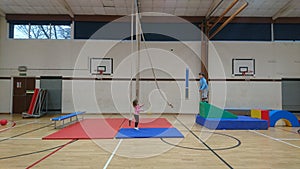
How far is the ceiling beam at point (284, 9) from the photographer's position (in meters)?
9.46

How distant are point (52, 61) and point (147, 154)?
8.98 meters

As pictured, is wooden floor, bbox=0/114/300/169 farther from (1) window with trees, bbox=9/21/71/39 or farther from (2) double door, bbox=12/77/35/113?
(1) window with trees, bbox=9/21/71/39

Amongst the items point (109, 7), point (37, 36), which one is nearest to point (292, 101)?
point (109, 7)

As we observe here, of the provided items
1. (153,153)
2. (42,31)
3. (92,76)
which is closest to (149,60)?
(92,76)

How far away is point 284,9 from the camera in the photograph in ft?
32.8

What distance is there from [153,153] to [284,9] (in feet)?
31.2

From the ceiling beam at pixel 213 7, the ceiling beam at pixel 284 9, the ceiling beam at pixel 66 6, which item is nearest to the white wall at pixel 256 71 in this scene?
the ceiling beam at pixel 284 9

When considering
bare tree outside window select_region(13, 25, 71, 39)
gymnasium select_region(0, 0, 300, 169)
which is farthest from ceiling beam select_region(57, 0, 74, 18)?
bare tree outside window select_region(13, 25, 71, 39)

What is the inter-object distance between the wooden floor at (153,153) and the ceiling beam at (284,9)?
6.83 metres

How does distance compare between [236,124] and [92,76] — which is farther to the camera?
[92,76]

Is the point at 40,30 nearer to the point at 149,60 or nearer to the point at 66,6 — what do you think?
the point at 66,6

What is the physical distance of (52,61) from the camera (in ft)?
36.0

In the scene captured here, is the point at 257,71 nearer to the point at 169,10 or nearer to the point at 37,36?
the point at 169,10

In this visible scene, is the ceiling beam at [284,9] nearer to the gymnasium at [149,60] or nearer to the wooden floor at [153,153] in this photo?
the gymnasium at [149,60]
